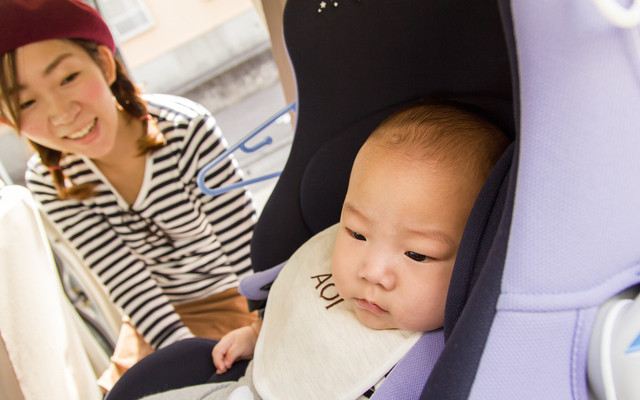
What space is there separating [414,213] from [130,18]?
2.67 metres

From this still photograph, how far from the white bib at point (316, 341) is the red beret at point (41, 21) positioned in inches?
28.3

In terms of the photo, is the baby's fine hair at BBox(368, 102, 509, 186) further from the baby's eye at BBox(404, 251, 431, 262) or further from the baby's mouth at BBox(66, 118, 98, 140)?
the baby's mouth at BBox(66, 118, 98, 140)

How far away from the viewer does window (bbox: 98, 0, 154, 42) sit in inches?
100

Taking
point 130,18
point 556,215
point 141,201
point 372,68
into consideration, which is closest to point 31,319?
point 141,201

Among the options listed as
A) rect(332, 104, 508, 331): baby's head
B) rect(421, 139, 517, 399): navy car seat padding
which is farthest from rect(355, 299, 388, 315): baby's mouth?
rect(421, 139, 517, 399): navy car seat padding

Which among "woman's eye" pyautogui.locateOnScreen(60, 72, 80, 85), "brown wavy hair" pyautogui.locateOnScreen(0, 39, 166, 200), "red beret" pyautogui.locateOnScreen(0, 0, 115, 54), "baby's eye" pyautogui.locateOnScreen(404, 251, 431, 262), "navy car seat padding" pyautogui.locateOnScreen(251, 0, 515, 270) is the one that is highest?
"red beret" pyautogui.locateOnScreen(0, 0, 115, 54)

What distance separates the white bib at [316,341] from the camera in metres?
0.66

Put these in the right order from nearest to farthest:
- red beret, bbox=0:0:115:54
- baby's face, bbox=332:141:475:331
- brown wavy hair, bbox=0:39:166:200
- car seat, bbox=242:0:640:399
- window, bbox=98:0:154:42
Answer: car seat, bbox=242:0:640:399 → baby's face, bbox=332:141:475:331 → red beret, bbox=0:0:115:54 → brown wavy hair, bbox=0:39:166:200 → window, bbox=98:0:154:42

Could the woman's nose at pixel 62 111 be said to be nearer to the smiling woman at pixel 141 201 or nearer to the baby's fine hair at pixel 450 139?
the smiling woman at pixel 141 201

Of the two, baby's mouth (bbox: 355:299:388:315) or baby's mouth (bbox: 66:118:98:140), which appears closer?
baby's mouth (bbox: 355:299:388:315)

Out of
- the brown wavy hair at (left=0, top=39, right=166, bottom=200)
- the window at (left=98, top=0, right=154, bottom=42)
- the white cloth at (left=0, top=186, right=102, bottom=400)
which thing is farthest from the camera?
the window at (left=98, top=0, right=154, bottom=42)

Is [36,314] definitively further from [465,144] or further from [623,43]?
[623,43]

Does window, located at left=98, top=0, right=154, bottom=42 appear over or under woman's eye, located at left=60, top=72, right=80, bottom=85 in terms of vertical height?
over

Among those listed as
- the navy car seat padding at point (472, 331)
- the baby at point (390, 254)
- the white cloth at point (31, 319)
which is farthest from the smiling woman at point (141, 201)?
the navy car seat padding at point (472, 331)
